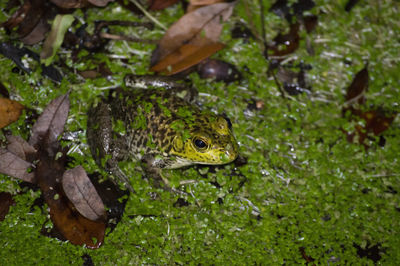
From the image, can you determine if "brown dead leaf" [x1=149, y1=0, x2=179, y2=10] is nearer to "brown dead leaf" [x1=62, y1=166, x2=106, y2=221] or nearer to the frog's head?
the frog's head

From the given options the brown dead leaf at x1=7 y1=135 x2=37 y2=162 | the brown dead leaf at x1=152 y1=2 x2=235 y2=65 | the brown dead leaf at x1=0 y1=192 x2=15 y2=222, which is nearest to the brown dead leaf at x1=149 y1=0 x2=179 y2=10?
the brown dead leaf at x1=152 y1=2 x2=235 y2=65

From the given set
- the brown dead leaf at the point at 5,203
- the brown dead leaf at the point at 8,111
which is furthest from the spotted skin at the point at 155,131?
the brown dead leaf at the point at 5,203

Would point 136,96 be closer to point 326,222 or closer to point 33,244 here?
point 33,244

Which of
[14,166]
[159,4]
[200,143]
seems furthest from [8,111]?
[159,4]

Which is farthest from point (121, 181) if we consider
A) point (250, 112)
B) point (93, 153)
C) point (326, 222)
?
point (326, 222)

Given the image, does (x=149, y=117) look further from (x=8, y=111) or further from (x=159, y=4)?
(x=159, y=4)

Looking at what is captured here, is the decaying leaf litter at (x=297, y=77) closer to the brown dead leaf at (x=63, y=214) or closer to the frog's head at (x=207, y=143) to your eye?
the frog's head at (x=207, y=143)

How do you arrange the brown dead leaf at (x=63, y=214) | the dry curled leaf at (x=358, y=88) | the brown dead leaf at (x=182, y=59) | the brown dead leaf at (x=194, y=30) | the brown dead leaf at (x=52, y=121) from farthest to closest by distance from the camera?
the dry curled leaf at (x=358, y=88)
the brown dead leaf at (x=194, y=30)
the brown dead leaf at (x=182, y=59)
the brown dead leaf at (x=52, y=121)
the brown dead leaf at (x=63, y=214)
